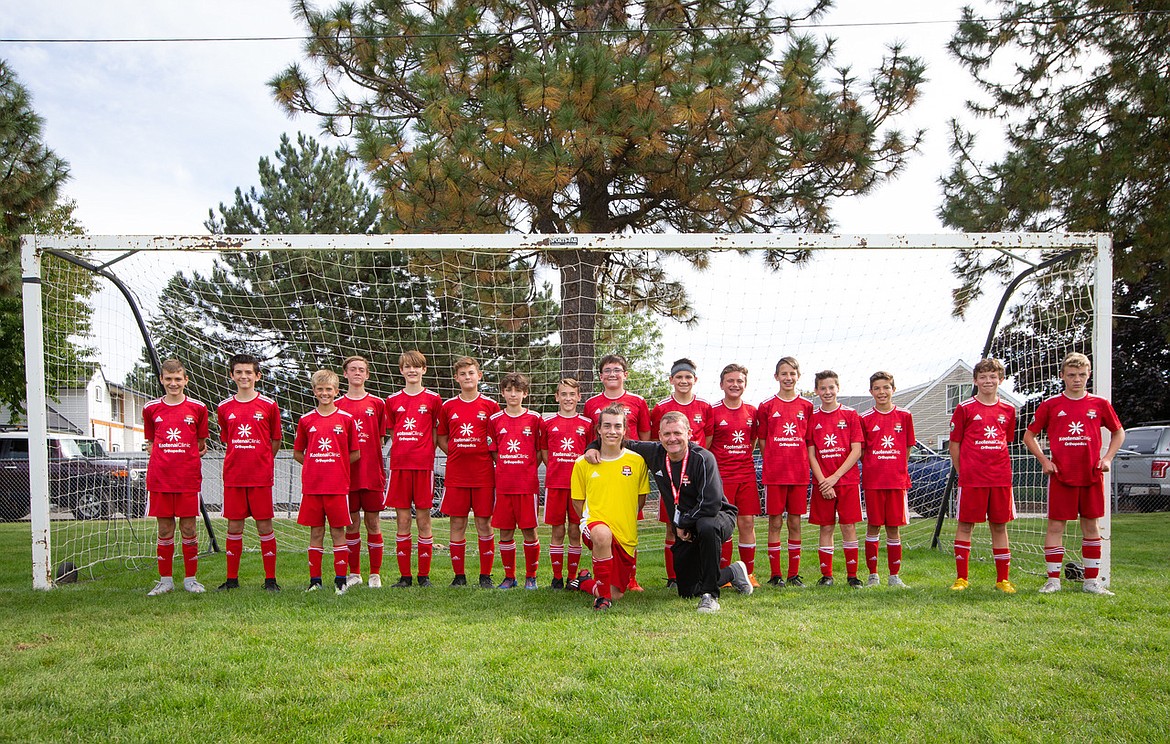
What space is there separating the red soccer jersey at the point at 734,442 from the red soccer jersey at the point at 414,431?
7.12 ft

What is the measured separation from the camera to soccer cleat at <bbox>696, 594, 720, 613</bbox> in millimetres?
4953

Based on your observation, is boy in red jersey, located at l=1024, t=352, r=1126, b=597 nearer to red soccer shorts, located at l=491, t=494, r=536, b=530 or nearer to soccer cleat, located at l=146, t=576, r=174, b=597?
red soccer shorts, located at l=491, t=494, r=536, b=530

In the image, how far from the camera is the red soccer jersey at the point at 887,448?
6.05 meters

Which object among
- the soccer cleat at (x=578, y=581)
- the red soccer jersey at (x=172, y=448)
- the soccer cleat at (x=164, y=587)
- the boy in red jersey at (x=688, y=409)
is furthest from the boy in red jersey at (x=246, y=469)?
the boy in red jersey at (x=688, y=409)

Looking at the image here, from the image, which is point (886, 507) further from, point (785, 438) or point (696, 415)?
point (696, 415)

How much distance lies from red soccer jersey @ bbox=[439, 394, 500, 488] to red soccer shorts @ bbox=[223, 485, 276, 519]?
1.35 metres

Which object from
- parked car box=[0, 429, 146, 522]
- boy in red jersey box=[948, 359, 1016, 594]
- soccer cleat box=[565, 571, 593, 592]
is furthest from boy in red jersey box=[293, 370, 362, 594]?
parked car box=[0, 429, 146, 522]

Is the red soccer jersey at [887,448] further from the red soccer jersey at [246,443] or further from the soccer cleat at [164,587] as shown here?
the soccer cleat at [164,587]

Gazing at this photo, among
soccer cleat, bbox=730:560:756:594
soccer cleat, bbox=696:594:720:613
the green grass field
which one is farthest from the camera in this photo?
soccer cleat, bbox=730:560:756:594

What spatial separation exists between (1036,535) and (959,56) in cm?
696

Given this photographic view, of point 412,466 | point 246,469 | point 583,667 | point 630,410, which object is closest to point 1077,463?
point 630,410

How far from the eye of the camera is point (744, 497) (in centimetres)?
607

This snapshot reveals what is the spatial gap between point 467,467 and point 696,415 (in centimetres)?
179

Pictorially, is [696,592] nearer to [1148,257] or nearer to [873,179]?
[873,179]
